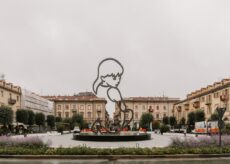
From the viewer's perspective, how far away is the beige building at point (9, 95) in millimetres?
60984

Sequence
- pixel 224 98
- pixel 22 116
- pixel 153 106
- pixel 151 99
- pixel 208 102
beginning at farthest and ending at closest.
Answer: pixel 151 99
pixel 153 106
pixel 208 102
pixel 22 116
pixel 224 98

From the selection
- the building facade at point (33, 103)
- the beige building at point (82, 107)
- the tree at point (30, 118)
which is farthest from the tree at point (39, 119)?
the beige building at point (82, 107)

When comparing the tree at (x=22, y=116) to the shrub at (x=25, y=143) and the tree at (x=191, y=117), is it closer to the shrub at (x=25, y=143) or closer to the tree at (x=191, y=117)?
the tree at (x=191, y=117)

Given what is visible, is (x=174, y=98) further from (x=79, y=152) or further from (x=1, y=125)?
(x=79, y=152)

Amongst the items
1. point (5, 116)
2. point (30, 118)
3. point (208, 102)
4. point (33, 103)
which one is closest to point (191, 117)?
point (208, 102)

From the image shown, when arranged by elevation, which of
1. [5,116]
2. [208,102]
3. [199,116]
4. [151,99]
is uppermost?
[151,99]

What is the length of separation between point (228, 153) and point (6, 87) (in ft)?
174

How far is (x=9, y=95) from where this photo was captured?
6525 centimetres

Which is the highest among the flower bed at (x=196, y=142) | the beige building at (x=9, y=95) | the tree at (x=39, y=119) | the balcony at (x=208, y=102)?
the beige building at (x=9, y=95)

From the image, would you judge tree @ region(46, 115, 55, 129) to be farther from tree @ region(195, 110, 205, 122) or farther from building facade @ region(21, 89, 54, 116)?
Answer: tree @ region(195, 110, 205, 122)

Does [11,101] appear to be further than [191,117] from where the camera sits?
No

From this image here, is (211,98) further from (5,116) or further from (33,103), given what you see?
(33,103)

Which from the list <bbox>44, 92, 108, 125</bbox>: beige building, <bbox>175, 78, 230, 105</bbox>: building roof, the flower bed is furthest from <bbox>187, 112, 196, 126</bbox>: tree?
<bbox>44, 92, 108, 125</bbox>: beige building

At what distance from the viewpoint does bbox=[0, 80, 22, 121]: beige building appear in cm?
6098
